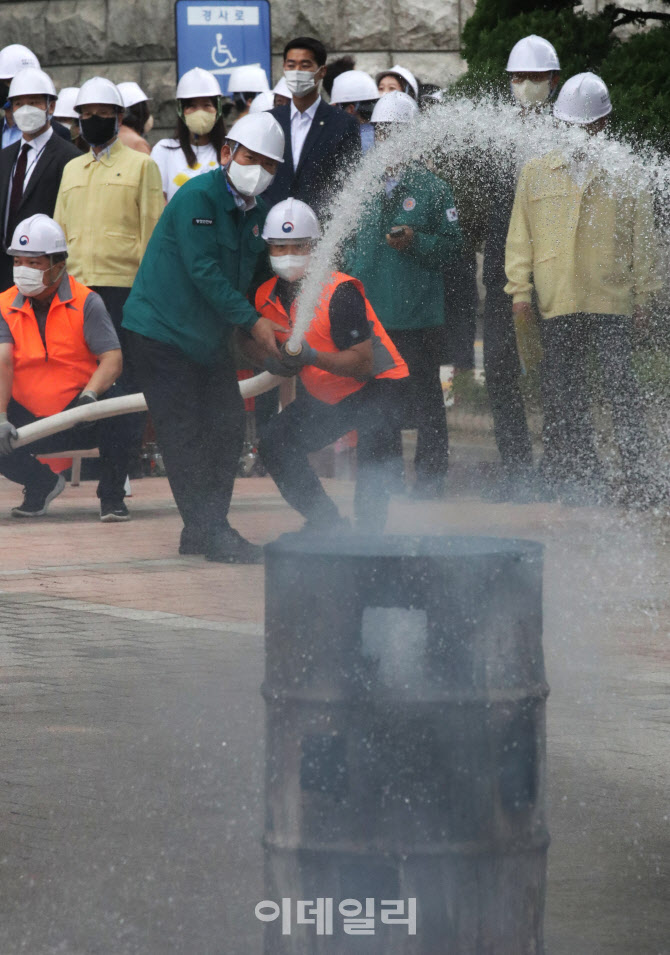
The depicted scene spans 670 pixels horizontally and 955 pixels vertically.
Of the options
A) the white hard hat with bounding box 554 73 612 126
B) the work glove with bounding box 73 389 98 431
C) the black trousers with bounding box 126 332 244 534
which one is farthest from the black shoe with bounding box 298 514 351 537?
the white hard hat with bounding box 554 73 612 126

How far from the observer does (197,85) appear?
10727mm

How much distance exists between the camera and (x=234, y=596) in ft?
23.3

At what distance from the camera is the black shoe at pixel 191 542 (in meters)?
8.14

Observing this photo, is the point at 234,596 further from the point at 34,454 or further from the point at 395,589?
the point at 395,589

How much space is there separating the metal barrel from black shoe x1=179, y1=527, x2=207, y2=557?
512 cm

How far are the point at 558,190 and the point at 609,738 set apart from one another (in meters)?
4.86

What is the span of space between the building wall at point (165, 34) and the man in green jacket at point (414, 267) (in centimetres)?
880

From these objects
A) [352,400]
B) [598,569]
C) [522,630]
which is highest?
[522,630]

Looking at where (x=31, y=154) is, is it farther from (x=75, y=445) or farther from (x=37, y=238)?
(x=75, y=445)

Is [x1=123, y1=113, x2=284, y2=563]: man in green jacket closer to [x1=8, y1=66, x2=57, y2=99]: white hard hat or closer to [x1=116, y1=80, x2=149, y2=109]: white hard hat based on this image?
[x1=8, y1=66, x2=57, y2=99]: white hard hat

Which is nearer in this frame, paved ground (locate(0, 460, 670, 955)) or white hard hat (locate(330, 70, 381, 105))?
paved ground (locate(0, 460, 670, 955))

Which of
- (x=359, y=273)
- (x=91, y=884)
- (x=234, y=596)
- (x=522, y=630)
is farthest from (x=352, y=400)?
(x=522, y=630)

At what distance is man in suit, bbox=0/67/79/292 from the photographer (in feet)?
34.8

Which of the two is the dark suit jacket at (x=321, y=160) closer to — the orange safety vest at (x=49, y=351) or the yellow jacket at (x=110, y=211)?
the yellow jacket at (x=110, y=211)
